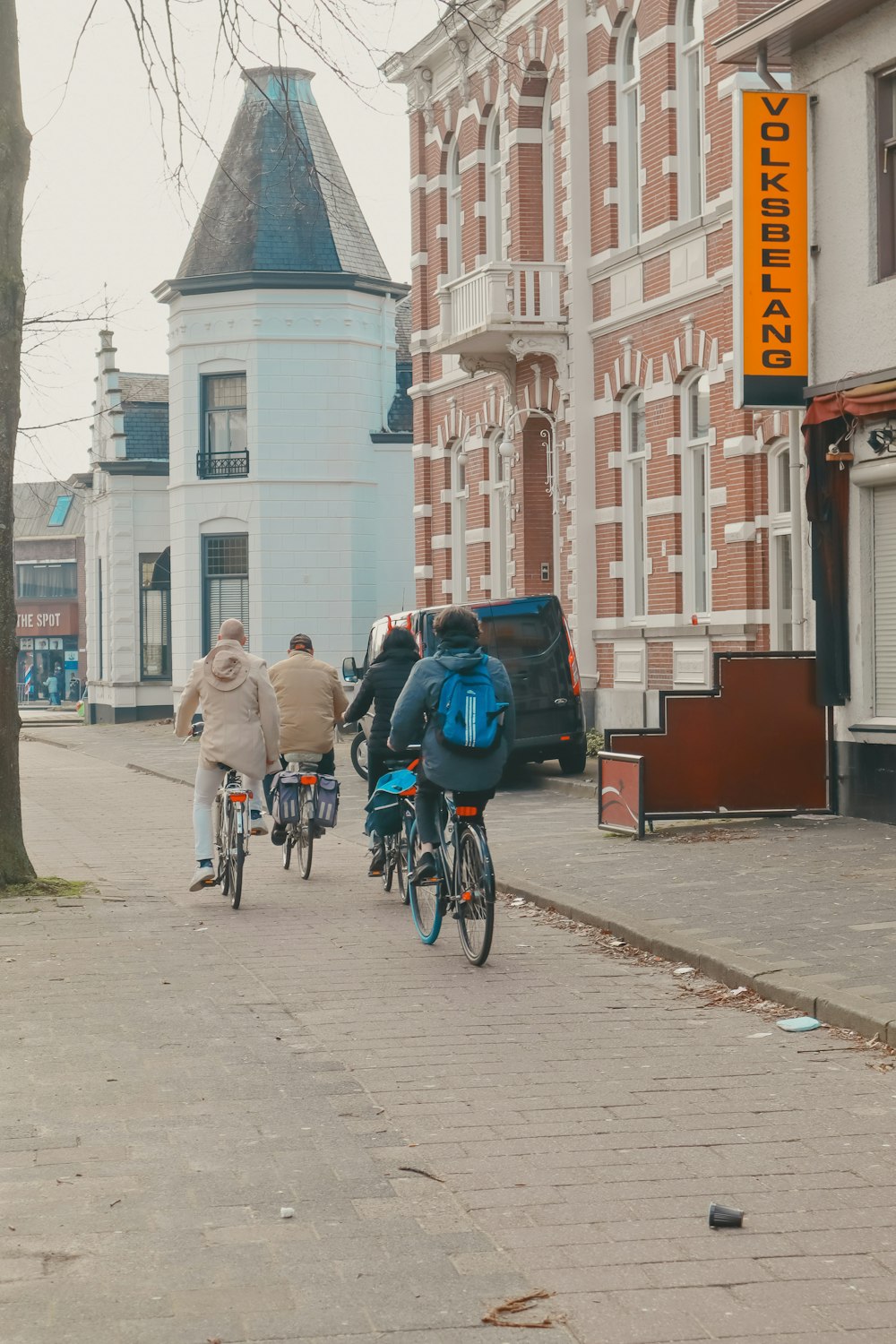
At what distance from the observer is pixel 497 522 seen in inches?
1148

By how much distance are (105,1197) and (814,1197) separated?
2102 mm

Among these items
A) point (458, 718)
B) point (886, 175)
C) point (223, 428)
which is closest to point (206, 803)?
point (458, 718)

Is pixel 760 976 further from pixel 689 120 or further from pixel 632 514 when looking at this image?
pixel 689 120

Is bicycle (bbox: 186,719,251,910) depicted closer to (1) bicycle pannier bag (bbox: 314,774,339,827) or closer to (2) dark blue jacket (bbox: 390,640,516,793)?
(1) bicycle pannier bag (bbox: 314,774,339,827)

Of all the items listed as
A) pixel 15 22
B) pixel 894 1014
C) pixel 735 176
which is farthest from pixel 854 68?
pixel 894 1014

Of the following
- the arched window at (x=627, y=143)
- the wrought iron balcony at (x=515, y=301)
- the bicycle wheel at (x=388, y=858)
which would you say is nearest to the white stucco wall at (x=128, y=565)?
the wrought iron balcony at (x=515, y=301)

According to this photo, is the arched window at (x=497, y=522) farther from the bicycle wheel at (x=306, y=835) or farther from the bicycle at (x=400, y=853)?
the bicycle at (x=400, y=853)

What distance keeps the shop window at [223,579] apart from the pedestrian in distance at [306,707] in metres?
25.6

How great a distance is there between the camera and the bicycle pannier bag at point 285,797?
1330 centimetres

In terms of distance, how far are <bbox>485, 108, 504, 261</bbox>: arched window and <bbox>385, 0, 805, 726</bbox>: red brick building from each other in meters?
0.04

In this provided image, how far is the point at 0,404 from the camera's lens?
40.2 ft

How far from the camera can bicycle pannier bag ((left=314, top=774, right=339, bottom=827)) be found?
13172 mm

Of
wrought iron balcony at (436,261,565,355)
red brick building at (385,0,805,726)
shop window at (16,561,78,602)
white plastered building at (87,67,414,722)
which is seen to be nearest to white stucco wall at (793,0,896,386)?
red brick building at (385,0,805,726)

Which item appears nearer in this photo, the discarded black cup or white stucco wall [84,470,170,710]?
the discarded black cup
